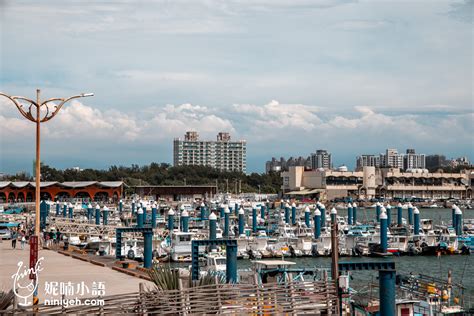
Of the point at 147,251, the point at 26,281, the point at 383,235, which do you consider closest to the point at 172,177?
the point at 383,235

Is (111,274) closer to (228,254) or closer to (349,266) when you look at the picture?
(228,254)

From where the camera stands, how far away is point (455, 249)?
172ft

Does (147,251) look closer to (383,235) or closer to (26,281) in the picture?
(26,281)

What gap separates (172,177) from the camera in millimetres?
155875

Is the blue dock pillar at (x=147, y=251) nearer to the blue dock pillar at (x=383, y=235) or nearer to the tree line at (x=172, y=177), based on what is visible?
the blue dock pillar at (x=383, y=235)

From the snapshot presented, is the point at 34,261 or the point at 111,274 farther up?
the point at 34,261

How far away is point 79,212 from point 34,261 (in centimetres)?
7430

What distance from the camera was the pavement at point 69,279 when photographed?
2059 centimetres

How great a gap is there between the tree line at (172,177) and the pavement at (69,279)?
104 meters

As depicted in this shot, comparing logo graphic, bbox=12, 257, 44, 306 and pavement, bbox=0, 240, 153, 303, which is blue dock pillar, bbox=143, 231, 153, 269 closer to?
pavement, bbox=0, 240, 153, 303

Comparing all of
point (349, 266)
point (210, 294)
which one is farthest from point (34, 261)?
point (349, 266)

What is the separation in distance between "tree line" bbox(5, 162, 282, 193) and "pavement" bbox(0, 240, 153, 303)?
104 m

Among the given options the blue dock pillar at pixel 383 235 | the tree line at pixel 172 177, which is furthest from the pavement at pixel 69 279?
the tree line at pixel 172 177

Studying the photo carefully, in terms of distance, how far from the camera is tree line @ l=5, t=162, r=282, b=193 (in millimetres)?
144675
